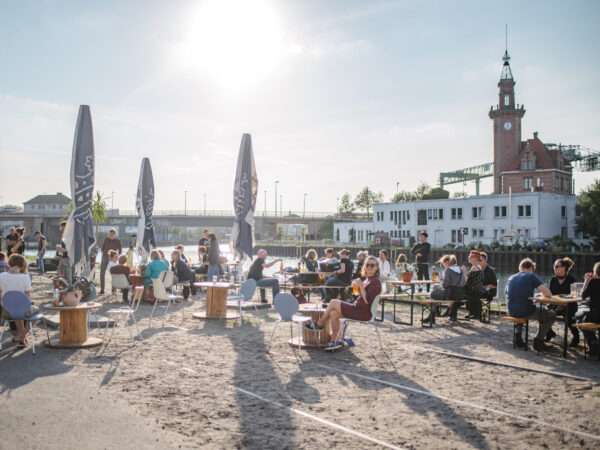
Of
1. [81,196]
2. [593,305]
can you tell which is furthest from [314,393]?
[81,196]

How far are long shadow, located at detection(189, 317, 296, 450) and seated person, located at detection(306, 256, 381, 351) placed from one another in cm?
117

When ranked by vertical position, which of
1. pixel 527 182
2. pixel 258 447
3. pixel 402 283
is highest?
pixel 527 182

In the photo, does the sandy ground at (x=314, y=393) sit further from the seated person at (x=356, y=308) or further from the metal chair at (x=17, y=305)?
the metal chair at (x=17, y=305)

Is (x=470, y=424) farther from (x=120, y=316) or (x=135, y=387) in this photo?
(x=120, y=316)

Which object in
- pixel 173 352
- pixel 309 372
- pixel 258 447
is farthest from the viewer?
pixel 173 352

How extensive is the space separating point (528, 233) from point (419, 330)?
56.7 metres

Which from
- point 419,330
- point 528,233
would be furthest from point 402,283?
point 528,233

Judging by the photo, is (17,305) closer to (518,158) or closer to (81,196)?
(81,196)

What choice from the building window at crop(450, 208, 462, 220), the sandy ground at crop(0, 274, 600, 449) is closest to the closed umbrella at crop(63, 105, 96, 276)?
the sandy ground at crop(0, 274, 600, 449)

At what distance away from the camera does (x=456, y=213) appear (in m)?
72.9

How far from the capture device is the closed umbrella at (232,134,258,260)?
47.4 feet

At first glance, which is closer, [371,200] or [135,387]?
[135,387]

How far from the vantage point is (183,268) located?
1659cm

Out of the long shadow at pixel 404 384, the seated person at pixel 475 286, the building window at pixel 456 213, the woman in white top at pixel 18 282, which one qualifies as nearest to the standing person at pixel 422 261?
the seated person at pixel 475 286
